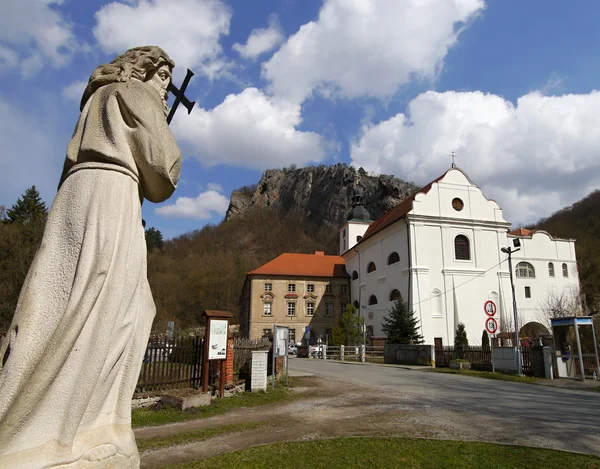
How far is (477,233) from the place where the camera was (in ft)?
127

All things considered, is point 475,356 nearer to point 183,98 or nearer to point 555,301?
point 555,301

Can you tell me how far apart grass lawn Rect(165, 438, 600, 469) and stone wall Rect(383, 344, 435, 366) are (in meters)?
18.6

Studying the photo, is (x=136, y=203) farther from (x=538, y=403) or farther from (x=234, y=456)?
(x=538, y=403)

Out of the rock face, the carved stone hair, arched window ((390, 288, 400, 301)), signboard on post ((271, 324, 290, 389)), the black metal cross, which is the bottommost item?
signboard on post ((271, 324, 290, 389))

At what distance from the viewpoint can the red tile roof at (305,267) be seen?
5106 cm

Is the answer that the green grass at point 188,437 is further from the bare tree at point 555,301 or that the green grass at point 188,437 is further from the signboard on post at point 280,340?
the bare tree at point 555,301

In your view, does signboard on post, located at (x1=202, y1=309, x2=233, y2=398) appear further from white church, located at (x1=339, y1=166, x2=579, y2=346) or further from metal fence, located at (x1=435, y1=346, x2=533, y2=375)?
white church, located at (x1=339, y1=166, x2=579, y2=346)

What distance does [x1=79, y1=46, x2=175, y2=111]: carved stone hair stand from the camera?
254 cm

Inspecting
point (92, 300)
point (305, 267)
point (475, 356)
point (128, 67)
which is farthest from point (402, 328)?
point (92, 300)

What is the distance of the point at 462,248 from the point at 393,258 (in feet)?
20.5

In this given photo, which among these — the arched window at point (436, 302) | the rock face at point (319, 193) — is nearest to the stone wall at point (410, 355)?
the arched window at point (436, 302)

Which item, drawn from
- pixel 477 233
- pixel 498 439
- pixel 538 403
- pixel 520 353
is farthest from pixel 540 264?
pixel 498 439

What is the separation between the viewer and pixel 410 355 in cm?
2489

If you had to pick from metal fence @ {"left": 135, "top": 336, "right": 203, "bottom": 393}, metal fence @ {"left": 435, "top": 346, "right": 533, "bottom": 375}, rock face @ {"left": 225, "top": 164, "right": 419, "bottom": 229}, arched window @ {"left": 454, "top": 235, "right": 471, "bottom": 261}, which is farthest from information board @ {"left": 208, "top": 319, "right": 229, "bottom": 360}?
rock face @ {"left": 225, "top": 164, "right": 419, "bottom": 229}
